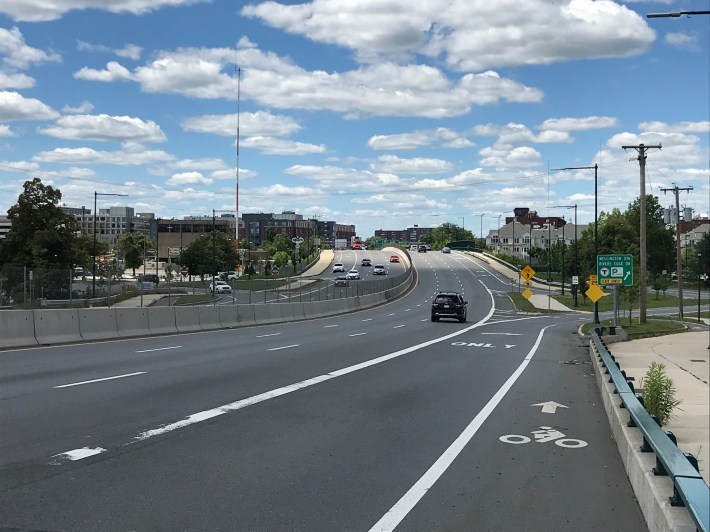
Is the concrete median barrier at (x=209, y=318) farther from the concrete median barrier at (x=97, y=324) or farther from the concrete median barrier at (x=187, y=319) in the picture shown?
the concrete median barrier at (x=97, y=324)

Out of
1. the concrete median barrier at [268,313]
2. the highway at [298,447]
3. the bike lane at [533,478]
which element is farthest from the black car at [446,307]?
the bike lane at [533,478]

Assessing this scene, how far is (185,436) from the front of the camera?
30.4 ft

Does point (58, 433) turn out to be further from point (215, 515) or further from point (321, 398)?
point (321, 398)

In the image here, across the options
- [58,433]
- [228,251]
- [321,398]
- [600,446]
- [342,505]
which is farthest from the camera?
[228,251]

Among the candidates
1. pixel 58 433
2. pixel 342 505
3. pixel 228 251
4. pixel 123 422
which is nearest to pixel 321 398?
pixel 123 422

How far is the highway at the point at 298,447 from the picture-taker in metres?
6.39

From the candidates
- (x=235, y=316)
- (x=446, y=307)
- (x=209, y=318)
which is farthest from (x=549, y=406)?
(x=446, y=307)

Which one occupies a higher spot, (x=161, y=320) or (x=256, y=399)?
(x=161, y=320)

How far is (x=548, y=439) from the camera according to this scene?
1011 centimetres

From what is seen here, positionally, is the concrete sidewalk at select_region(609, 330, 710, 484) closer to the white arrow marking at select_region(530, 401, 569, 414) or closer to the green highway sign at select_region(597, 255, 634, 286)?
the white arrow marking at select_region(530, 401, 569, 414)

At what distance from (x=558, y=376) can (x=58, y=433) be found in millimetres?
12342

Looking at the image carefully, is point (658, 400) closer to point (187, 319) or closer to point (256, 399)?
point (256, 399)

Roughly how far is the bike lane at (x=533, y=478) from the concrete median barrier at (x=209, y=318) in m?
18.5

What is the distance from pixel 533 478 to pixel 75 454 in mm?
4813
